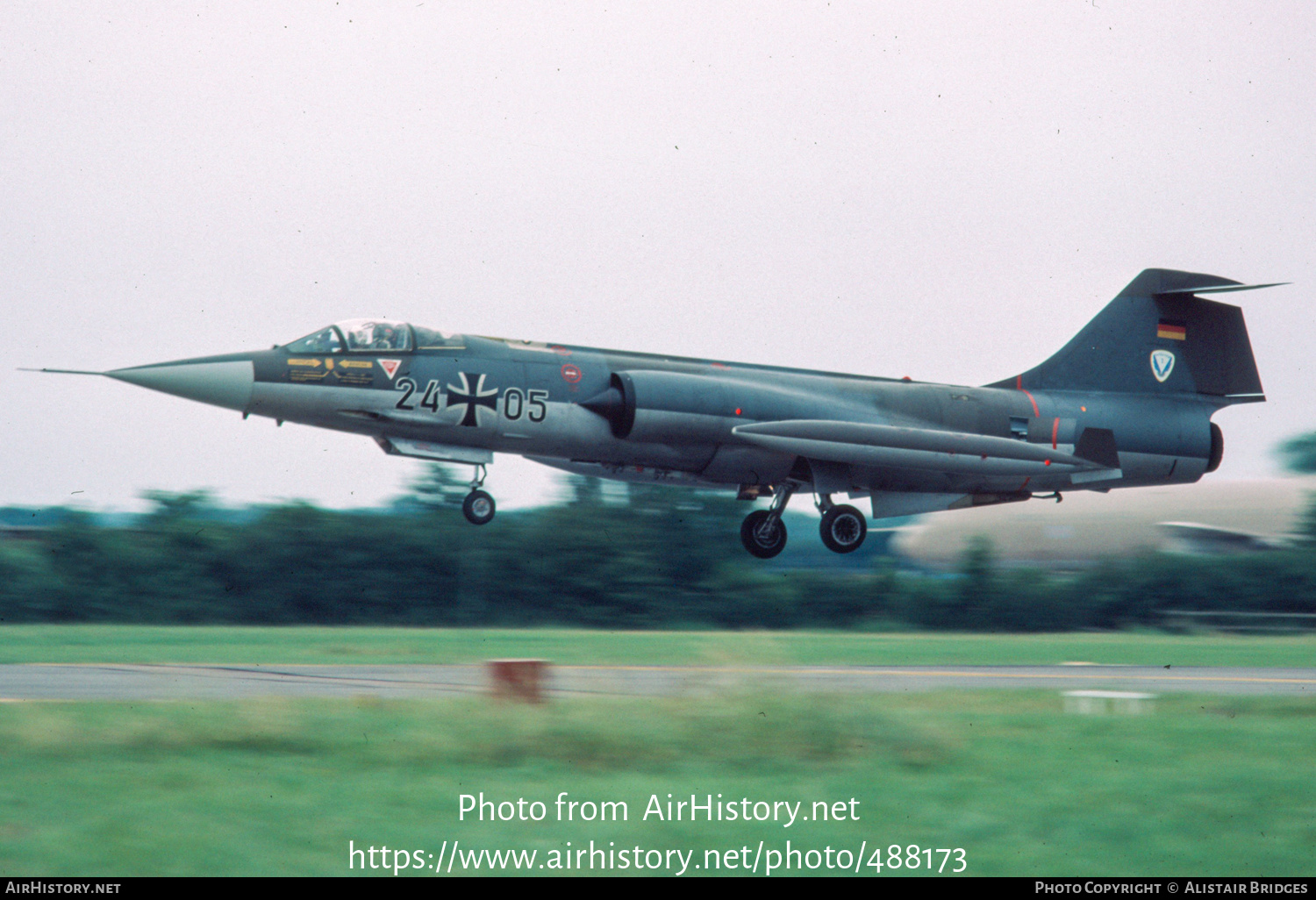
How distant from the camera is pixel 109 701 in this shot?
15750 millimetres

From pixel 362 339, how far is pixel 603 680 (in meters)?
6.04

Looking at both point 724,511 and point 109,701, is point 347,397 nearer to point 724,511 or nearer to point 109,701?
point 109,701

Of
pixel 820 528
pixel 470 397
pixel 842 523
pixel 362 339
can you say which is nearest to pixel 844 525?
pixel 842 523

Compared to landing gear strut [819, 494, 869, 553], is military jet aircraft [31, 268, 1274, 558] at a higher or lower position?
higher

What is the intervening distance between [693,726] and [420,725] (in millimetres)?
2672

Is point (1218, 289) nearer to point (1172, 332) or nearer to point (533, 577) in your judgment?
point (1172, 332)

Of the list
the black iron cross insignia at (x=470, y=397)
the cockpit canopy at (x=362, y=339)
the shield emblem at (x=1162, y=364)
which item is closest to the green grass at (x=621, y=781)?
the black iron cross insignia at (x=470, y=397)

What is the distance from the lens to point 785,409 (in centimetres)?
2017

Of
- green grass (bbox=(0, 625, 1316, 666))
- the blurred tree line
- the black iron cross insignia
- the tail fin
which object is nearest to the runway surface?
green grass (bbox=(0, 625, 1316, 666))

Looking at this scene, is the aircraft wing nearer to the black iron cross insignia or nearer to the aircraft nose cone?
the black iron cross insignia

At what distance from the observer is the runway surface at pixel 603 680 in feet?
53.6

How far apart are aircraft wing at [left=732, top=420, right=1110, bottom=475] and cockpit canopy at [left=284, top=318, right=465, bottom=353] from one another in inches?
186

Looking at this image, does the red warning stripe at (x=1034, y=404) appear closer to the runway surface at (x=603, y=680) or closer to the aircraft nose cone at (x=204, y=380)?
the runway surface at (x=603, y=680)

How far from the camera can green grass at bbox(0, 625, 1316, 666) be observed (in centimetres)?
2641
